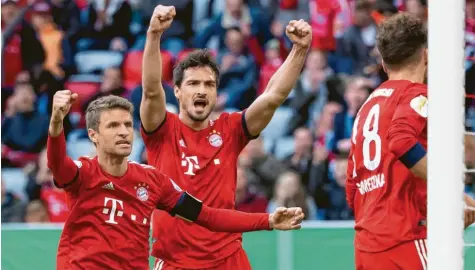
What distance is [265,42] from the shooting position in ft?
37.0

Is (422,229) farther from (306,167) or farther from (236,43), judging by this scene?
(236,43)

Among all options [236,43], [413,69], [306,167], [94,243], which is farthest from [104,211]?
[236,43]

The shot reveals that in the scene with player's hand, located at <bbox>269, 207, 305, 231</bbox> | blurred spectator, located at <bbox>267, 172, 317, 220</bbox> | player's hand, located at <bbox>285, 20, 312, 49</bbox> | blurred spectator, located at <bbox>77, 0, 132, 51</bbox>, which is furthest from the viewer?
blurred spectator, located at <bbox>77, 0, 132, 51</bbox>

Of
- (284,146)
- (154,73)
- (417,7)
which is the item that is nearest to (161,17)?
(154,73)

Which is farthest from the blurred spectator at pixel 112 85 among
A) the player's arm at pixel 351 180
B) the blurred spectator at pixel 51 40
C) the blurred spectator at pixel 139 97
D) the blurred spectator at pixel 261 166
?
the player's arm at pixel 351 180

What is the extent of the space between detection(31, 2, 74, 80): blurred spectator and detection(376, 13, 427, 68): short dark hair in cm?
686

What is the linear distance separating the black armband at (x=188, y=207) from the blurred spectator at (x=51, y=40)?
5882 millimetres

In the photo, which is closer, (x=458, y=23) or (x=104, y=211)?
(x=458, y=23)

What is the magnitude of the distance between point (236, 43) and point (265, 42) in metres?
0.34

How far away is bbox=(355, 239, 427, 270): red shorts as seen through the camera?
4.89 meters

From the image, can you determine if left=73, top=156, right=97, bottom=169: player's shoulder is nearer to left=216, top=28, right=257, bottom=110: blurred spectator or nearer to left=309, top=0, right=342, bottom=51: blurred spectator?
left=216, top=28, right=257, bottom=110: blurred spectator

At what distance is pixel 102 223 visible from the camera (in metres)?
5.66

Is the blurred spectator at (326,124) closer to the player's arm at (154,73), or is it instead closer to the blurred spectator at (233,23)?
the blurred spectator at (233,23)

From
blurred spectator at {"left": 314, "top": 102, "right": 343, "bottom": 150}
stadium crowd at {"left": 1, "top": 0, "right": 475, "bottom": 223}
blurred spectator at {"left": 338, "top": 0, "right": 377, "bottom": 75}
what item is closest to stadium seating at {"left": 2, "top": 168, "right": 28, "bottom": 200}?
stadium crowd at {"left": 1, "top": 0, "right": 475, "bottom": 223}
